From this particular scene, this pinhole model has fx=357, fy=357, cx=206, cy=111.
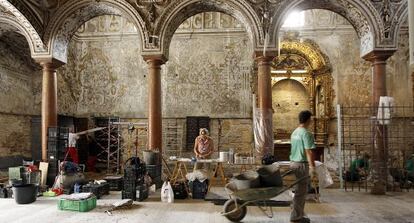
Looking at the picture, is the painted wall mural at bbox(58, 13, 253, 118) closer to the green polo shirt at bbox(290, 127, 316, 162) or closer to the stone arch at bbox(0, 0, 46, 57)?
the stone arch at bbox(0, 0, 46, 57)

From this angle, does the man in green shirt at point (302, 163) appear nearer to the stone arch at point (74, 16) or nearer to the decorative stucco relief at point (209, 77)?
the stone arch at point (74, 16)

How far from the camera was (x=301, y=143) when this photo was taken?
261 inches

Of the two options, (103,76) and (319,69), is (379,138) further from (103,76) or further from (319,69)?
(103,76)

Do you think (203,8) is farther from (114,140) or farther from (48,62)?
(114,140)

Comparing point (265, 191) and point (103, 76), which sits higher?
point (103, 76)

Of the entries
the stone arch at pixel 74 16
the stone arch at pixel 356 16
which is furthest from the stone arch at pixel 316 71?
the stone arch at pixel 74 16

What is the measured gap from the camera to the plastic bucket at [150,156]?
33.8 feet

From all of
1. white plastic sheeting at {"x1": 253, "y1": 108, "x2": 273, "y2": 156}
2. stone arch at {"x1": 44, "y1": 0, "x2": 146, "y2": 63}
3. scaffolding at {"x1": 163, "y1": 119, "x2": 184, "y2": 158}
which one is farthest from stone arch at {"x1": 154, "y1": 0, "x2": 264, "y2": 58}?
scaffolding at {"x1": 163, "y1": 119, "x2": 184, "y2": 158}

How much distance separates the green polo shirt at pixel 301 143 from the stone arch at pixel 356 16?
192 inches

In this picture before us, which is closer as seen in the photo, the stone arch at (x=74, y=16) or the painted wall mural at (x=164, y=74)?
the stone arch at (x=74, y=16)

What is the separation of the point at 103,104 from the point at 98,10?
600 cm

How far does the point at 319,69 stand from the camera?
54.5ft

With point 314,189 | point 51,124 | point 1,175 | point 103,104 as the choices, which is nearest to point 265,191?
point 314,189

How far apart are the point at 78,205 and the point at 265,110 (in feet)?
19.3
